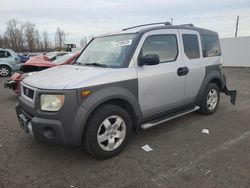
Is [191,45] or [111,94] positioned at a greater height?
[191,45]

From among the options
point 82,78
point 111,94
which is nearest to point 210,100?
point 111,94

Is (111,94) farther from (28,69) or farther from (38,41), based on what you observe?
(38,41)

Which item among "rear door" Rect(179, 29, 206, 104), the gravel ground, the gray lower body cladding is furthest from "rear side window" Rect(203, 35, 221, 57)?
the gray lower body cladding

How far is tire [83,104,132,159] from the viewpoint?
305 centimetres

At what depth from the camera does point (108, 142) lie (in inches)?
129

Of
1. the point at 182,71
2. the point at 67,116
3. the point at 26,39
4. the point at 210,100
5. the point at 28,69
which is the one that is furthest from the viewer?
the point at 26,39

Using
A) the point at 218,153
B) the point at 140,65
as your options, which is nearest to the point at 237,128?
the point at 218,153

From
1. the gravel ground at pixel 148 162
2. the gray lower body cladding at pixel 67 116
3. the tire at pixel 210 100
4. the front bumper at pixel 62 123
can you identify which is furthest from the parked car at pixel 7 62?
the tire at pixel 210 100

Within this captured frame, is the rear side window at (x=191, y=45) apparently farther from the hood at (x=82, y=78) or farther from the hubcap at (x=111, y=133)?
the hubcap at (x=111, y=133)

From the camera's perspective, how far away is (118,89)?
3248 millimetres

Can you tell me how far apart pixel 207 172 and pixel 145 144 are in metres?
1.15

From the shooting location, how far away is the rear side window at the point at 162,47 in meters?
3.71

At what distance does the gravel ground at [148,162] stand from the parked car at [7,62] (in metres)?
10.7

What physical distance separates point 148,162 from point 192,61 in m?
2.26
